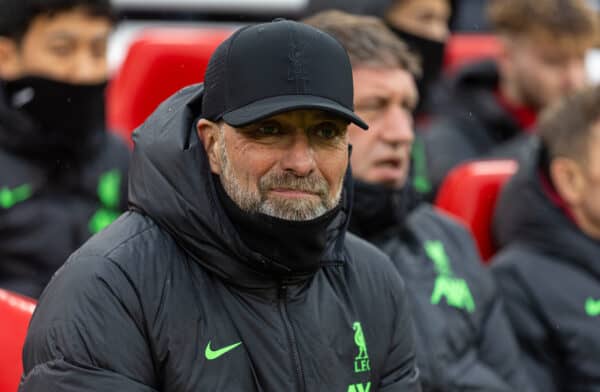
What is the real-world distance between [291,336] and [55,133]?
238 cm

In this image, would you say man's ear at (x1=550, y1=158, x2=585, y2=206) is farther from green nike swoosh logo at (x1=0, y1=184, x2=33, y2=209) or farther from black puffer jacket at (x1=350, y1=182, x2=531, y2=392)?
green nike swoosh logo at (x1=0, y1=184, x2=33, y2=209)

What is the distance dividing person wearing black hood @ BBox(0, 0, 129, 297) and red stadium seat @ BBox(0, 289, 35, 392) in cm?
159

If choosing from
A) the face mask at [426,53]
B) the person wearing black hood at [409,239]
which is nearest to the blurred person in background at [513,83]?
the face mask at [426,53]

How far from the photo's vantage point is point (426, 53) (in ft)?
17.9

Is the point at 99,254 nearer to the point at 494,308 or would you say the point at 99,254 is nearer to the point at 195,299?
the point at 195,299

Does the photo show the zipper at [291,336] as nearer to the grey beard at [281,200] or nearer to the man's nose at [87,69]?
the grey beard at [281,200]

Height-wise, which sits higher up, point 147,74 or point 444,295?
point 444,295

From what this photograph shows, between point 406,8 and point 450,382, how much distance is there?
2.27 meters

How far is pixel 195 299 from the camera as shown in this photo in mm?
2357

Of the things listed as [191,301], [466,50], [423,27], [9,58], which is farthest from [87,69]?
[466,50]

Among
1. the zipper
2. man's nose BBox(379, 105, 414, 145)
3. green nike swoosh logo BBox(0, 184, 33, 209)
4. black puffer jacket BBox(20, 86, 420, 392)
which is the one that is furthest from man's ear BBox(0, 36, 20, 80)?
the zipper

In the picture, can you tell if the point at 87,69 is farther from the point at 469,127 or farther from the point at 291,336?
the point at 291,336

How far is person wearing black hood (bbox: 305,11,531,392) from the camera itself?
3340mm

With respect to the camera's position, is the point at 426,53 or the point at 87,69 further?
the point at 426,53
